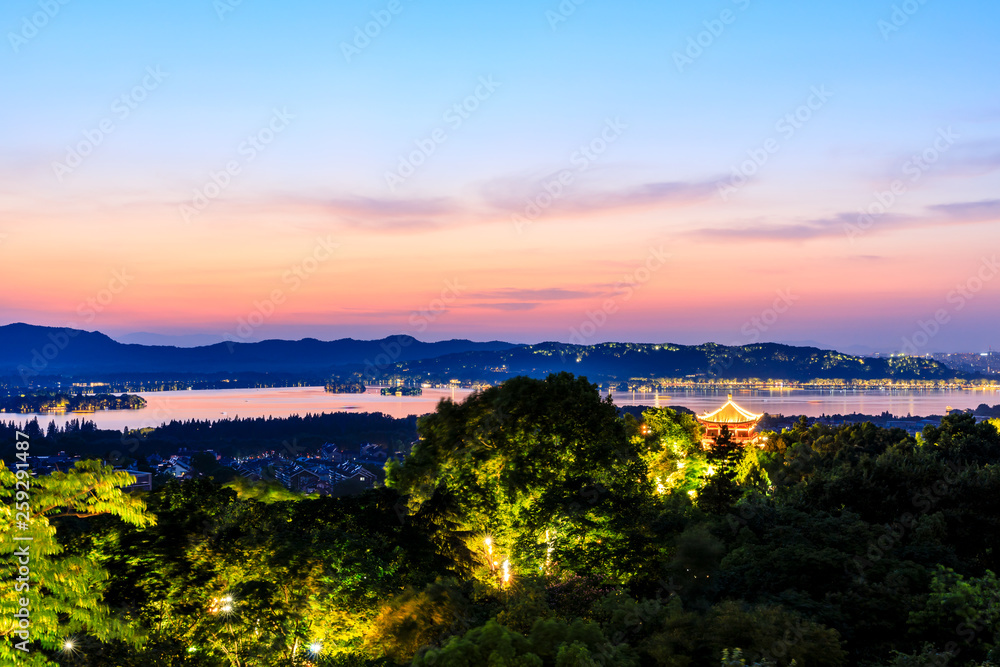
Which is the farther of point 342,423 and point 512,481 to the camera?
point 342,423

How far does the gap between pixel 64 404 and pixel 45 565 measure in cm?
20042

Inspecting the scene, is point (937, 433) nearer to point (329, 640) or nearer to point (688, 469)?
point (688, 469)

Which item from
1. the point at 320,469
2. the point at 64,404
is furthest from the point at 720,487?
the point at 64,404

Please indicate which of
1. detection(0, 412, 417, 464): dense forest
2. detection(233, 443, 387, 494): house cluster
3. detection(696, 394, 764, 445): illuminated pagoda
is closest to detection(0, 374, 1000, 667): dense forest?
detection(696, 394, 764, 445): illuminated pagoda

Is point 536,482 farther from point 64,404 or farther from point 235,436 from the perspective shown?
point 64,404

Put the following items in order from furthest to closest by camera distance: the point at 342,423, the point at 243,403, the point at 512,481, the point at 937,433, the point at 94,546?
the point at 243,403 < the point at 342,423 < the point at 937,433 < the point at 512,481 < the point at 94,546

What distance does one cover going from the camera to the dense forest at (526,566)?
9.22m

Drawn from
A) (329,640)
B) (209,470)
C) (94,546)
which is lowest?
(209,470)

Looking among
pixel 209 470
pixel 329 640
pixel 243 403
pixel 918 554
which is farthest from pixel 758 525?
pixel 243 403

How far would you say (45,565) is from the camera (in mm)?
7062

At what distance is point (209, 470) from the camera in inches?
2808

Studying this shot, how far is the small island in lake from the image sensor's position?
174625 mm

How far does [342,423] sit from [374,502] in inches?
Result: 4148

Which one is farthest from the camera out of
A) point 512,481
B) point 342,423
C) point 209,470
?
point 342,423
